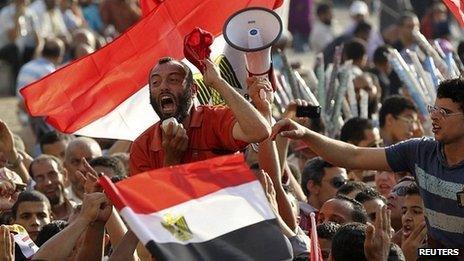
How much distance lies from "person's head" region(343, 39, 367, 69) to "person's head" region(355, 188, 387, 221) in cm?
691

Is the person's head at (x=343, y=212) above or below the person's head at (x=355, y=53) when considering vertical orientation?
above

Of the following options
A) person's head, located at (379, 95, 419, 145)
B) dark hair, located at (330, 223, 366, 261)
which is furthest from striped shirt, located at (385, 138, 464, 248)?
person's head, located at (379, 95, 419, 145)

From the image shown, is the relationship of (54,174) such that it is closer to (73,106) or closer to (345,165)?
(73,106)

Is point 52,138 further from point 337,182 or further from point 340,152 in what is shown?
point 340,152

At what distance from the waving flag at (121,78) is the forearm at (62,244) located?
253 cm

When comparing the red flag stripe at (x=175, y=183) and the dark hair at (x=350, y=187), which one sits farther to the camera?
the dark hair at (x=350, y=187)

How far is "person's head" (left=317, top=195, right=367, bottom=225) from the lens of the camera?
1042cm

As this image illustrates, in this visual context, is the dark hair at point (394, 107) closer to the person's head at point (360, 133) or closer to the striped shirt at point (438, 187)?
the person's head at point (360, 133)

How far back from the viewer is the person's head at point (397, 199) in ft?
37.3

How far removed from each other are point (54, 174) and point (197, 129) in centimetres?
359

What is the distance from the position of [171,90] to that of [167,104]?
0.26ft

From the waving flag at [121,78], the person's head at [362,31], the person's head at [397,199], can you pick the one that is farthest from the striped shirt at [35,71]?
the person's head at [397,199]

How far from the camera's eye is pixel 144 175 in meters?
8.39

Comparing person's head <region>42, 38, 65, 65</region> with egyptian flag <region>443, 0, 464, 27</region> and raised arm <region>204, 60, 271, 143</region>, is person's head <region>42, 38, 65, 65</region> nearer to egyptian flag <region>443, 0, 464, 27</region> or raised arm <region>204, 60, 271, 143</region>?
egyptian flag <region>443, 0, 464, 27</region>
